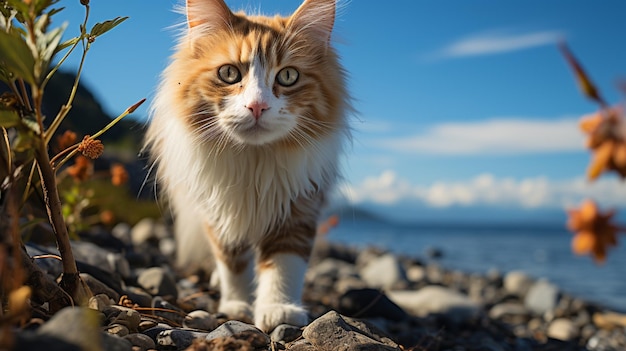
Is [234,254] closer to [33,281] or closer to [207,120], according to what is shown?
[207,120]

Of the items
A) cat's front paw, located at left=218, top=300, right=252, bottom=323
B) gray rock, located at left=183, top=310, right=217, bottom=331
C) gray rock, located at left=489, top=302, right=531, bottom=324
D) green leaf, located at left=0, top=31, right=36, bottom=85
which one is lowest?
gray rock, located at left=489, top=302, right=531, bottom=324

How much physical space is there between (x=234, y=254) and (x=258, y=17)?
133 cm

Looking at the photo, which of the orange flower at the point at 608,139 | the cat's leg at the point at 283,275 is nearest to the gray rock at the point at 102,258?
the cat's leg at the point at 283,275

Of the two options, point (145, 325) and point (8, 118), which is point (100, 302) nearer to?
point (145, 325)

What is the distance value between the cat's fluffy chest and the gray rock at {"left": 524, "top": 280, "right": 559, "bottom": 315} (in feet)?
15.7

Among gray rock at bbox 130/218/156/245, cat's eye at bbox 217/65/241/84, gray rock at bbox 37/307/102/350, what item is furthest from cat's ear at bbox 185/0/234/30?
gray rock at bbox 130/218/156/245

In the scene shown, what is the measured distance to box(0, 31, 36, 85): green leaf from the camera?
134 cm

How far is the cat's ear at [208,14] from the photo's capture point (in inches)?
109

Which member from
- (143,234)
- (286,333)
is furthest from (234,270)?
(143,234)

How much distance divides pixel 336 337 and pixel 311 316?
107cm

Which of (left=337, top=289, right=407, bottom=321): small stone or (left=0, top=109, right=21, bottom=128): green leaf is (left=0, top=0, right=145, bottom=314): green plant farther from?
(left=337, top=289, right=407, bottom=321): small stone

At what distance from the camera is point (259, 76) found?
2508 millimetres

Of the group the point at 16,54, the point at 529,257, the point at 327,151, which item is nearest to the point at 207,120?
the point at 327,151

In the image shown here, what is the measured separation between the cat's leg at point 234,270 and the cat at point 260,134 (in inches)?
1.4
